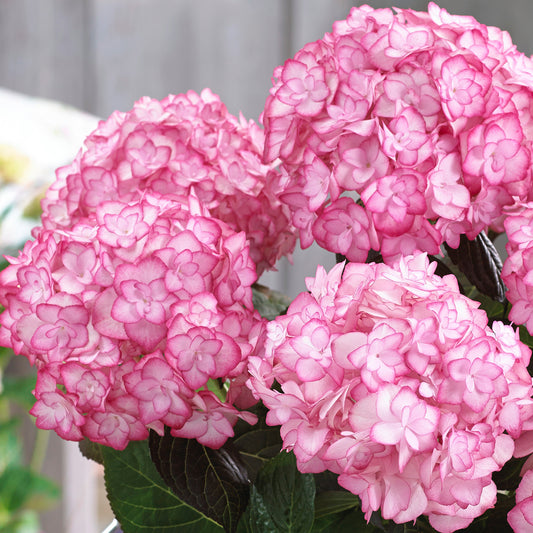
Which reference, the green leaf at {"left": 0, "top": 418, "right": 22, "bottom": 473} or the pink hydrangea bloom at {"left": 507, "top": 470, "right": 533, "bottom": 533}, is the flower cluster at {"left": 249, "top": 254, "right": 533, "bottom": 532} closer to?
the pink hydrangea bloom at {"left": 507, "top": 470, "right": 533, "bottom": 533}

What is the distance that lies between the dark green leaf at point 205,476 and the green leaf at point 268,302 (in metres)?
0.10

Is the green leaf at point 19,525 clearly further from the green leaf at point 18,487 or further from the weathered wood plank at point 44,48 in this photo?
the weathered wood plank at point 44,48

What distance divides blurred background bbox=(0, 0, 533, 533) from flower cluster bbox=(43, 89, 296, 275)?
28.2 inches

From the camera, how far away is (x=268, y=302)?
38cm

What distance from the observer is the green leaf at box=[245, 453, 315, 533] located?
26 cm

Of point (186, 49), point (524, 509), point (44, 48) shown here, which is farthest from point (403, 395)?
point (44, 48)

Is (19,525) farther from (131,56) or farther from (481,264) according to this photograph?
(481,264)

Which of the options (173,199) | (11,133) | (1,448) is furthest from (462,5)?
(1,448)

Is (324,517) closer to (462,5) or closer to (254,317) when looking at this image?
(254,317)

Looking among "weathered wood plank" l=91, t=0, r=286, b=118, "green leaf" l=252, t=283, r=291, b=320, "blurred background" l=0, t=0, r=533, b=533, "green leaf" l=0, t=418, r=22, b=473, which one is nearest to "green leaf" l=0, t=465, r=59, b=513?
"green leaf" l=0, t=418, r=22, b=473

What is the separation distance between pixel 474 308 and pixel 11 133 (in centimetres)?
91

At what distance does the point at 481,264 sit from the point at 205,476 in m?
0.15

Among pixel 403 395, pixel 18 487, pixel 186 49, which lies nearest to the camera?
pixel 403 395

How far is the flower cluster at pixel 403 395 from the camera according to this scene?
0.20m
